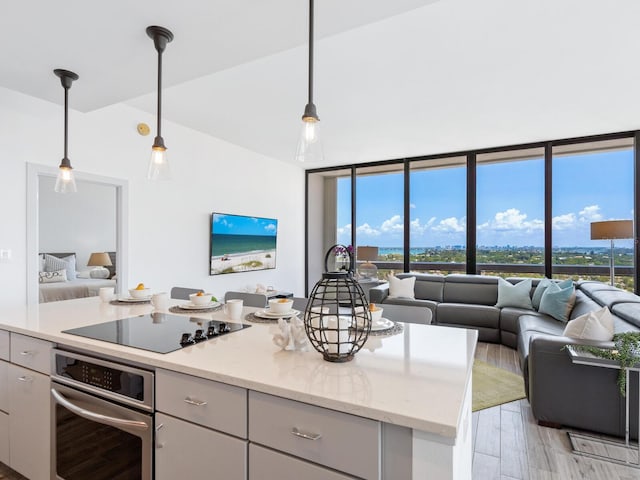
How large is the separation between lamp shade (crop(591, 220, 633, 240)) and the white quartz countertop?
3486mm

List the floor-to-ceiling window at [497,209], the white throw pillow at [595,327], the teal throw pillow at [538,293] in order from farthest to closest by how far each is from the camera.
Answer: the floor-to-ceiling window at [497,209]
the teal throw pillow at [538,293]
the white throw pillow at [595,327]

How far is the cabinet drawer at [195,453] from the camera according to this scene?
1.07 metres

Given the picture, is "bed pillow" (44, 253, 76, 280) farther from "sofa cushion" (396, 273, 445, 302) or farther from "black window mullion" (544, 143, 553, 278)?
"black window mullion" (544, 143, 553, 278)

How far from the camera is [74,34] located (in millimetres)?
1835

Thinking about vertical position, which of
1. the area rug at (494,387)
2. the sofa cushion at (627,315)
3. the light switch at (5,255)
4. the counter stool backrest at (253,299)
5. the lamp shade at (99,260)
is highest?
the light switch at (5,255)

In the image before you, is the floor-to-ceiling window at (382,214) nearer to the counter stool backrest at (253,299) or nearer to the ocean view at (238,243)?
the ocean view at (238,243)

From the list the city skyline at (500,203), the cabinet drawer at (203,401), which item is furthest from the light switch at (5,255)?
the city skyline at (500,203)

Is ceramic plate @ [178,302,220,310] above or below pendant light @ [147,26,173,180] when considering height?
below

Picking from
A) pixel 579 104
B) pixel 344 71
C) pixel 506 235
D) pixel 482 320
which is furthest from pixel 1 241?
pixel 506 235

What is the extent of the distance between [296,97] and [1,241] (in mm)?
2708

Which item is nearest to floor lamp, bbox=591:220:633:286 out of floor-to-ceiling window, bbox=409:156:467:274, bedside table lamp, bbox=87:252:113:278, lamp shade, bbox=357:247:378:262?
floor-to-ceiling window, bbox=409:156:467:274

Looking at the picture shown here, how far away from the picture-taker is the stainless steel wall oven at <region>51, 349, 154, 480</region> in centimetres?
126

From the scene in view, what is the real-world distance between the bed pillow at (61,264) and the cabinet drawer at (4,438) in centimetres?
383

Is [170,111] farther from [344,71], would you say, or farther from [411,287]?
[411,287]
